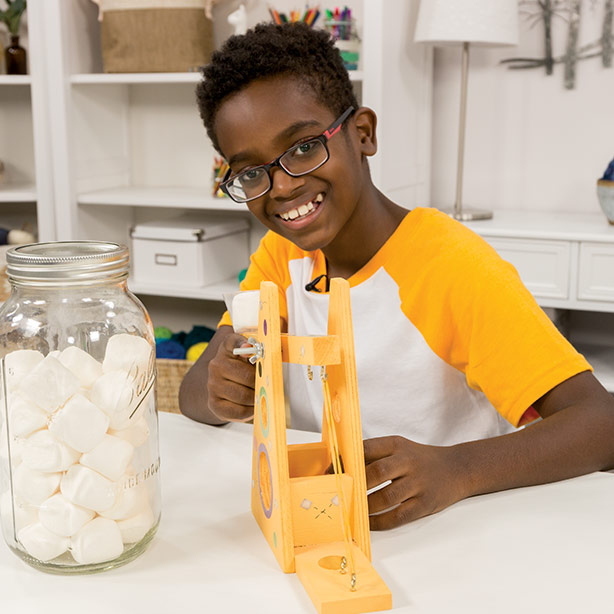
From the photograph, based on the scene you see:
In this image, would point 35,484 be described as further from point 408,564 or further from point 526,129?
point 526,129

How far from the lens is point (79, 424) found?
25.5 inches

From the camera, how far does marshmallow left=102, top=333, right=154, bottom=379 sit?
0.69 meters

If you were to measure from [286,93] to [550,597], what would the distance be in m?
0.68

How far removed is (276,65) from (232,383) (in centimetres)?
42

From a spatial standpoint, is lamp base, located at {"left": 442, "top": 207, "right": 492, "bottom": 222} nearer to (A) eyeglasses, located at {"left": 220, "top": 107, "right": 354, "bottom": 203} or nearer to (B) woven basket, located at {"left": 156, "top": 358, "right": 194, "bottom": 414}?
(B) woven basket, located at {"left": 156, "top": 358, "right": 194, "bottom": 414}

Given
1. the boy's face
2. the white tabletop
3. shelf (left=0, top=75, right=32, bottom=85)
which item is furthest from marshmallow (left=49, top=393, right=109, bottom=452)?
shelf (left=0, top=75, right=32, bottom=85)

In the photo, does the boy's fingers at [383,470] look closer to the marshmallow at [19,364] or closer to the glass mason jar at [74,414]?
the glass mason jar at [74,414]

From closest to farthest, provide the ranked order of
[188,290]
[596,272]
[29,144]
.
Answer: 1. [596,272]
2. [188,290]
3. [29,144]

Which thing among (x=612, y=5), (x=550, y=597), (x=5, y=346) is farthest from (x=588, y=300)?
(x=5, y=346)

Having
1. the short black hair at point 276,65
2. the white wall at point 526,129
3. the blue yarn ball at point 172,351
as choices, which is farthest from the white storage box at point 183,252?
the short black hair at point 276,65

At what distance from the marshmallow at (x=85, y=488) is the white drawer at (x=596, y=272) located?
5.53ft

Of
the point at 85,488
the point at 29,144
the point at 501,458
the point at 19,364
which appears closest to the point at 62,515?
the point at 85,488

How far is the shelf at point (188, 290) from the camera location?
8.25 feet

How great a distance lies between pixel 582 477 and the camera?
0.91 meters
